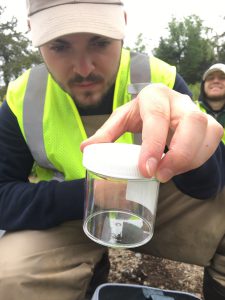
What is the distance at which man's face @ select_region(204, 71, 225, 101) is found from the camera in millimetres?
6055

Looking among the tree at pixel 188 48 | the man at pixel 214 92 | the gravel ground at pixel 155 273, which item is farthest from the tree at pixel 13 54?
the gravel ground at pixel 155 273

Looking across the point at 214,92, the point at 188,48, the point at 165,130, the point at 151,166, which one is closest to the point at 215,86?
the point at 214,92

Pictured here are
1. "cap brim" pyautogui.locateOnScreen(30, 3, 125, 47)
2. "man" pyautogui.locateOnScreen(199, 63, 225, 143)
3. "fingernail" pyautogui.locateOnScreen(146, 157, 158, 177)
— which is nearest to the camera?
"fingernail" pyautogui.locateOnScreen(146, 157, 158, 177)

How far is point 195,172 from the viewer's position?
55.1 inches

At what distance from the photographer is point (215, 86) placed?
6.15 meters

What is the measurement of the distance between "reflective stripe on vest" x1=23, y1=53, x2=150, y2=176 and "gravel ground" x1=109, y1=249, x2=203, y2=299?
31.9 inches

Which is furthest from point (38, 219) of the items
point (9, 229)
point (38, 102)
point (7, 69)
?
point (7, 69)

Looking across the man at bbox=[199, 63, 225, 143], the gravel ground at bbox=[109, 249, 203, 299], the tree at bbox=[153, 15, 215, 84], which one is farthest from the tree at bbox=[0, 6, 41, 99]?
the gravel ground at bbox=[109, 249, 203, 299]

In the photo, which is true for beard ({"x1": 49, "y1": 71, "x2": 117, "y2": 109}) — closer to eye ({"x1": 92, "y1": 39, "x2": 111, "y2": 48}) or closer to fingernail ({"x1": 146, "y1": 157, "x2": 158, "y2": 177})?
eye ({"x1": 92, "y1": 39, "x2": 111, "y2": 48})

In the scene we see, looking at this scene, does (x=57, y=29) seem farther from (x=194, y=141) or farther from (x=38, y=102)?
(x=194, y=141)

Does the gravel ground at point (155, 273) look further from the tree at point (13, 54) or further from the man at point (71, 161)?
the tree at point (13, 54)

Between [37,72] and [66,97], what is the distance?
0.27 meters

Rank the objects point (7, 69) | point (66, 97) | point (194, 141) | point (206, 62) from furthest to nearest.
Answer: point (206, 62) < point (7, 69) < point (66, 97) < point (194, 141)

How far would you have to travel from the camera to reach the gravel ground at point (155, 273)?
2.16 meters
